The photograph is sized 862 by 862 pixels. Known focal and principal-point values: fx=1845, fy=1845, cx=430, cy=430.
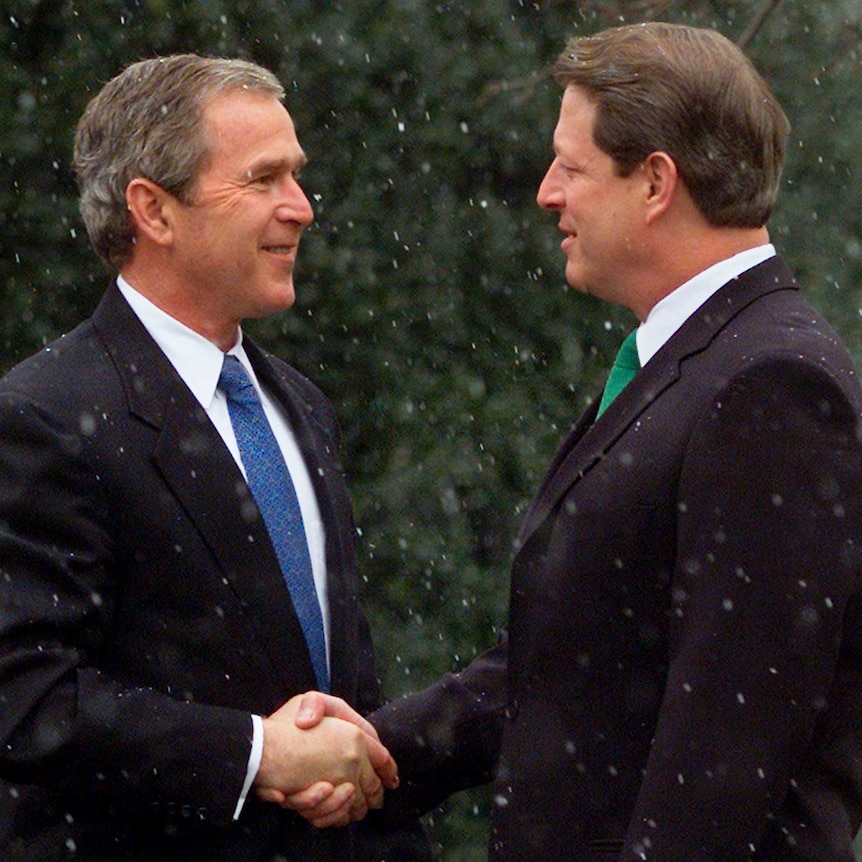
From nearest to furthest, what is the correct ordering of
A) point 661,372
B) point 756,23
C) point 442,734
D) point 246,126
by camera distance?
point 661,372
point 246,126
point 442,734
point 756,23

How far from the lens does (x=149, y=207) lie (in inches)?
147

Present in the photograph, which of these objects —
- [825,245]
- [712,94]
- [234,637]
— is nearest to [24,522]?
[234,637]

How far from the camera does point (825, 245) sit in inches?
216

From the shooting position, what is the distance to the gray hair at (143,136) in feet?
12.2

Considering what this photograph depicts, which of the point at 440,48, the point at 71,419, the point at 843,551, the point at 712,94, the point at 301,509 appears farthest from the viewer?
the point at 440,48

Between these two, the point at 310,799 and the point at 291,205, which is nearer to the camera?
the point at 310,799

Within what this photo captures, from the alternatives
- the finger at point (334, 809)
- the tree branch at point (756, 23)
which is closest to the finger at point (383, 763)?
the finger at point (334, 809)

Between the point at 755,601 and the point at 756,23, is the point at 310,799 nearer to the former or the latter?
the point at 755,601

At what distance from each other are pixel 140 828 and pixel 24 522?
639mm

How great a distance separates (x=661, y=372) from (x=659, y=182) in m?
0.33

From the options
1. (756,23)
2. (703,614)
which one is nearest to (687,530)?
(703,614)

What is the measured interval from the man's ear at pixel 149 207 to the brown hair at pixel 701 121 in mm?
968

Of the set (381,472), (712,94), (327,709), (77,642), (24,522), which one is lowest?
(381,472)

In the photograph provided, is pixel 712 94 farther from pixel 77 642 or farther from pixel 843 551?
pixel 77 642
